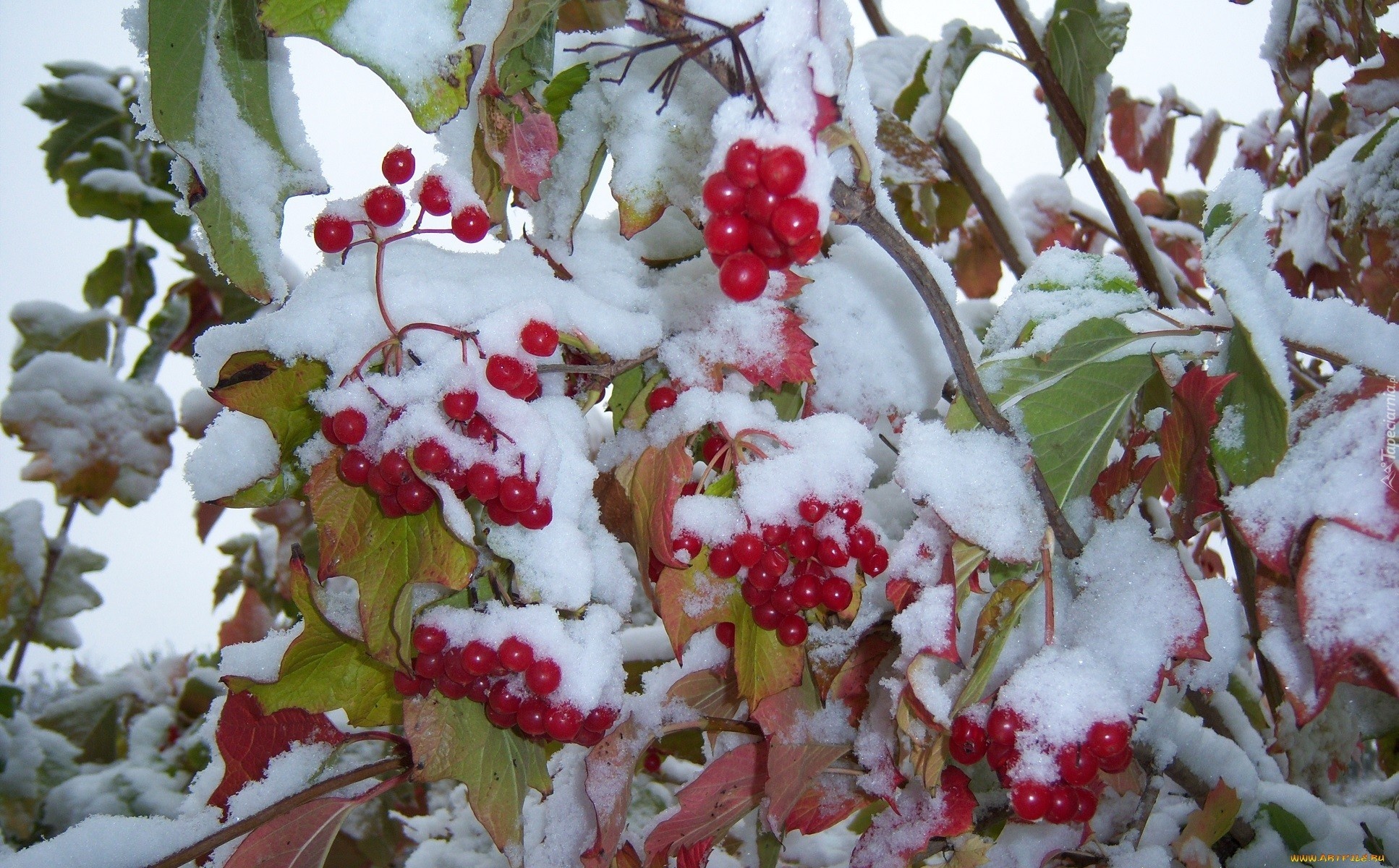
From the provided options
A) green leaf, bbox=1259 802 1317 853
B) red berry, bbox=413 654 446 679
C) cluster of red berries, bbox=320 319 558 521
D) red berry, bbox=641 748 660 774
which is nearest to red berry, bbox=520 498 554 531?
cluster of red berries, bbox=320 319 558 521

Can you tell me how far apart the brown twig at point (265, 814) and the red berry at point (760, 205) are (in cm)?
46

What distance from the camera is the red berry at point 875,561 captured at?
1.71 feet

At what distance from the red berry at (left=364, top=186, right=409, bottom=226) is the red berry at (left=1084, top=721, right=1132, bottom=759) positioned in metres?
0.51

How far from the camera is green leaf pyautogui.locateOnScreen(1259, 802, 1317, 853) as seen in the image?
25.1 inches

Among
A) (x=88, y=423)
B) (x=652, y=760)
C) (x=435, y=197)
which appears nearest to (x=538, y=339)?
(x=435, y=197)

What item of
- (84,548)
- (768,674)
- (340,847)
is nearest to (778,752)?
(768,674)

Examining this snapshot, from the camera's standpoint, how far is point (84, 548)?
65.9 inches

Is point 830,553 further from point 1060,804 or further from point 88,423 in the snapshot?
point 88,423

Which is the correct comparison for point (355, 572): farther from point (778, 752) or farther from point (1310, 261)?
point (1310, 261)

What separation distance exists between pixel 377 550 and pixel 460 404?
0.38 ft

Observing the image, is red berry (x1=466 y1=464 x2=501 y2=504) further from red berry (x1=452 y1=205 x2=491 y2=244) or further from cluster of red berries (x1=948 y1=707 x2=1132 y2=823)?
cluster of red berries (x1=948 y1=707 x2=1132 y2=823)

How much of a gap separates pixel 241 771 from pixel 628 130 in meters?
0.53

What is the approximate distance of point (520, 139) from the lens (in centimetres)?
48

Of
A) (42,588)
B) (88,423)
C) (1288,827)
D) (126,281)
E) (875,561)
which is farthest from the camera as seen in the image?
(126,281)
